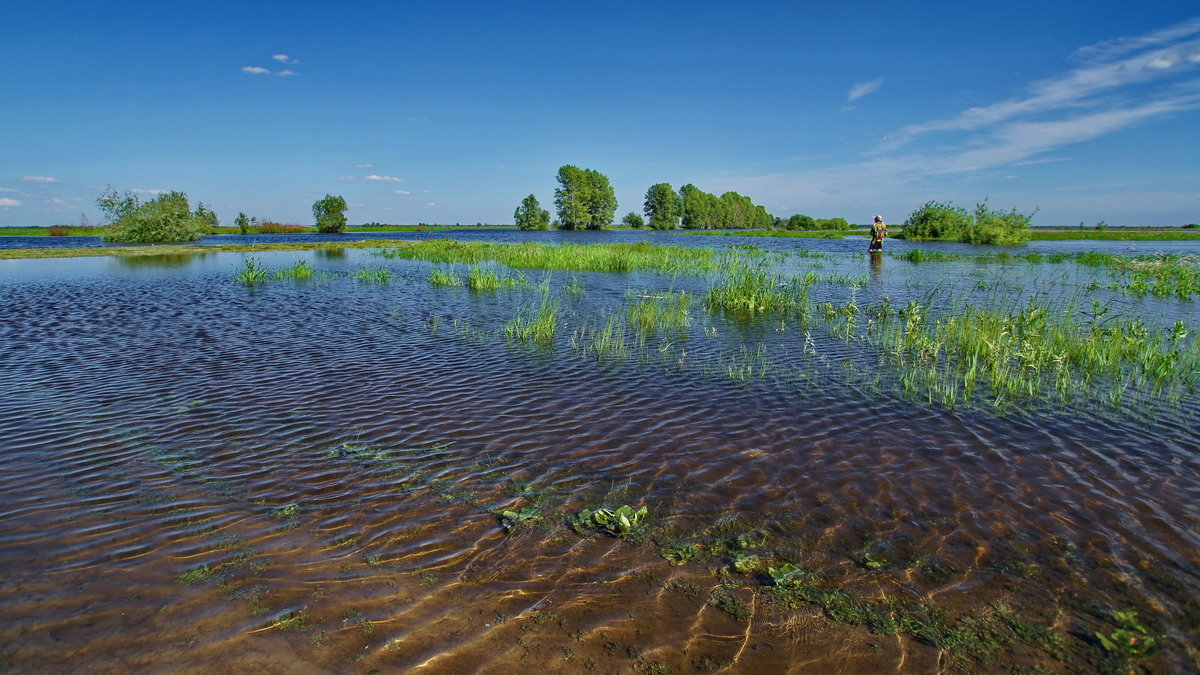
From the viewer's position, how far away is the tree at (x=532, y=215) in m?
126

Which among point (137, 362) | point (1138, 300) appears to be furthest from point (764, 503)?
point (1138, 300)

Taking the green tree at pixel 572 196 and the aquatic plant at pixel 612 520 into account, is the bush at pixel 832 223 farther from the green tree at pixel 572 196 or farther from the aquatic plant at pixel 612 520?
the aquatic plant at pixel 612 520

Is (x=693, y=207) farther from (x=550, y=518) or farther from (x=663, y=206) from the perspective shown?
(x=550, y=518)

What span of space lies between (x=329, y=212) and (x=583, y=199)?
50.1 meters

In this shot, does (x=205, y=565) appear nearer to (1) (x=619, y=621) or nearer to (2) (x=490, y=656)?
(2) (x=490, y=656)

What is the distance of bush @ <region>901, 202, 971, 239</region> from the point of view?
192 ft

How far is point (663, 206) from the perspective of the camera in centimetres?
13838

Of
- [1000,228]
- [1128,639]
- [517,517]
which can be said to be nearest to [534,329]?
[517,517]

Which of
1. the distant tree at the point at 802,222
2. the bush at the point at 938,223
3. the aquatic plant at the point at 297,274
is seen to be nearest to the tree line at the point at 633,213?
the distant tree at the point at 802,222

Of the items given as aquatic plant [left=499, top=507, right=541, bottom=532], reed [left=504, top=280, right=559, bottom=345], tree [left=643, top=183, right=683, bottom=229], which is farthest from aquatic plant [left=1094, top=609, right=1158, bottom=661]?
tree [left=643, top=183, right=683, bottom=229]

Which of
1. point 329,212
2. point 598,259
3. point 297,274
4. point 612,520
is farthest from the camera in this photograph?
point 329,212

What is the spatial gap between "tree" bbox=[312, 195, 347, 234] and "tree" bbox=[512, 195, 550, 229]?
37495 mm

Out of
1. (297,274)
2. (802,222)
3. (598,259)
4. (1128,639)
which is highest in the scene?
(802,222)

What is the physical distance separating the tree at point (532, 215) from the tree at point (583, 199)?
4.21 m
